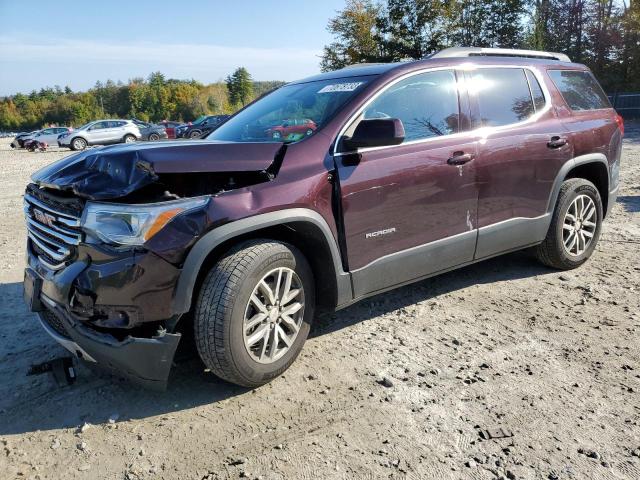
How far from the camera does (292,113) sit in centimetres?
363

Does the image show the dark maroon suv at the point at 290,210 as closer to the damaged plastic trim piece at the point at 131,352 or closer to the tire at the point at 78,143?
the damaged plastic trim piece at the point at 131,352

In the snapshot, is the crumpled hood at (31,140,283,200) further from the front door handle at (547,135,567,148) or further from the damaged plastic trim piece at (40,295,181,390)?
the front door handle at (547,135,567,148)

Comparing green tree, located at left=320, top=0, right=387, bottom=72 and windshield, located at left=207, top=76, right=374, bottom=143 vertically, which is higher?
green tree, located at left=320, top=0, right=387, bottom=72

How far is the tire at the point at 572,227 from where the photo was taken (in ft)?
14.7

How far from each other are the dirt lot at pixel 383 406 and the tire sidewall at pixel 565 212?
0.64 m

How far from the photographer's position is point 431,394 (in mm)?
2832

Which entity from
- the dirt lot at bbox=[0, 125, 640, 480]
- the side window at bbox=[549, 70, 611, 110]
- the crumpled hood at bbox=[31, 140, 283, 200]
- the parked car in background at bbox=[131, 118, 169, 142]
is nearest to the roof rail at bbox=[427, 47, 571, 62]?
the side window at bbox=[549, 70, 611, 110]

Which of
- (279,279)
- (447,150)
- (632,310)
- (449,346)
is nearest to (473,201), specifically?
(447,150)

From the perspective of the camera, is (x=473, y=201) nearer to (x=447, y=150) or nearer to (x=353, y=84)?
(x=447, y=150)

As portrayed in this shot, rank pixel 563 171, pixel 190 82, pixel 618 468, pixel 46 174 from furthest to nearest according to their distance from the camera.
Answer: pixel 190 82 < pixel 563 171 < pixel 46 174 < pixel 618 468

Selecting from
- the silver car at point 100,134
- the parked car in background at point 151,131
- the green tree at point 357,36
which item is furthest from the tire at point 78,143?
the green tree at point 357,36

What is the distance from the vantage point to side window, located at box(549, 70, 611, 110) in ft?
15.1

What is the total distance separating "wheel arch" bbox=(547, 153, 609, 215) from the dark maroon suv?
3 centimetres

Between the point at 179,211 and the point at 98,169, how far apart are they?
1.87 feet
